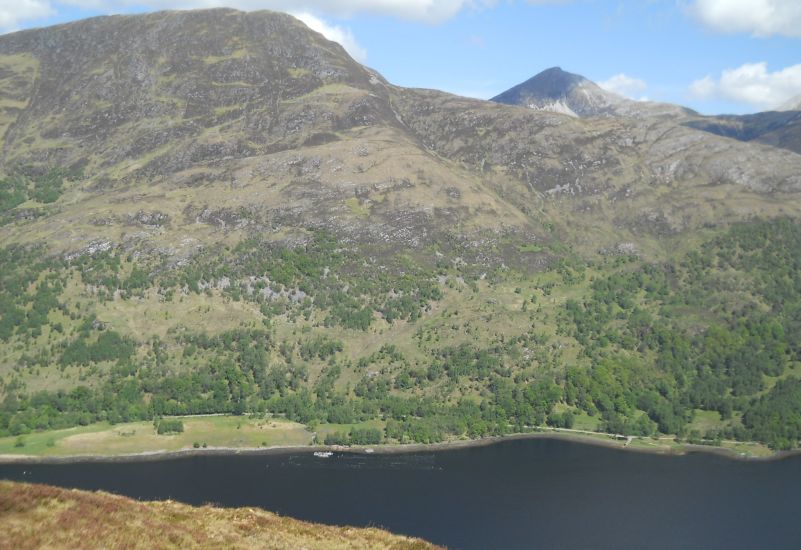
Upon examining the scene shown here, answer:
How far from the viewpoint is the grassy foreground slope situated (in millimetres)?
49594

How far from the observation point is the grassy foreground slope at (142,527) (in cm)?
4959

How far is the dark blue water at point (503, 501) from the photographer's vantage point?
157500 millimetres

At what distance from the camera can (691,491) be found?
188 metres

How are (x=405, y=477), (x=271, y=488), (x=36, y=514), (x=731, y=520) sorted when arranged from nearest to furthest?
(x=36, y=514) → (x=731, y=520) → (x=271, y=488) → (x=405, y=477)

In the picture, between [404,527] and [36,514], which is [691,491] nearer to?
[404,527]

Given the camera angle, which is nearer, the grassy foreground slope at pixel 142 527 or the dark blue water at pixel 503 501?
the grassy foreground slope at pixel 142 527

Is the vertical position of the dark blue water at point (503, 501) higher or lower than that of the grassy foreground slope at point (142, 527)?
lower

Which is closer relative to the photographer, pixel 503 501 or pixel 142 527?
pixel 142 527

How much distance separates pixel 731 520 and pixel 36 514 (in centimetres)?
16445

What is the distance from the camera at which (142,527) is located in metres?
54.1

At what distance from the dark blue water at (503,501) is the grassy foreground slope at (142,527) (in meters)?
95.6

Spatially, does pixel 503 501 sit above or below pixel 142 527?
below

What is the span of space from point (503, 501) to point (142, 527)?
442 ft

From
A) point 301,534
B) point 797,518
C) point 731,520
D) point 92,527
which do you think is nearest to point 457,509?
point 731,520
